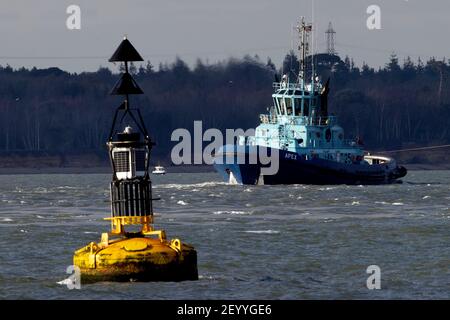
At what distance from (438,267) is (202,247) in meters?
10.8

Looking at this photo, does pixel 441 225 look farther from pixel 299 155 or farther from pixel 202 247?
pixel 299 155

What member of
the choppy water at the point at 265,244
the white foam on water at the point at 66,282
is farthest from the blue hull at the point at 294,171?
the white foam on water at the point at 66,282

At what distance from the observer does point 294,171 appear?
381 ft

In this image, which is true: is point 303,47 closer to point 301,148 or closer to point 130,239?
point 301,148

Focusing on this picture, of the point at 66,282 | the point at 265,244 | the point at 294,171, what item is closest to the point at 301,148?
the point at 294,171

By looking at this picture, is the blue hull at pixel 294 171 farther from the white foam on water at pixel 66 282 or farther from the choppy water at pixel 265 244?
the white foam on water at pixel 66 282

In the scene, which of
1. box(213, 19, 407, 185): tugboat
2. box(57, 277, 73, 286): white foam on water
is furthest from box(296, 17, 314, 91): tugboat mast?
box(57, 277, 73, 286): white foam on water

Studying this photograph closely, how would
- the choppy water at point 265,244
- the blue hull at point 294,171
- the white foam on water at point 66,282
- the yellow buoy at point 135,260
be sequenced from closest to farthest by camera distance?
the yellow buoy at point 135,260 → the choppy water at point 265,244 → the white foam on water at point 66,282 → the blue hull at point 294,171

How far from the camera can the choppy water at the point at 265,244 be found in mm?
39938

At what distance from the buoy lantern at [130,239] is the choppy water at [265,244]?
418 millimetres

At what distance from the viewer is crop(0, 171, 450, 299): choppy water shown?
131ft
